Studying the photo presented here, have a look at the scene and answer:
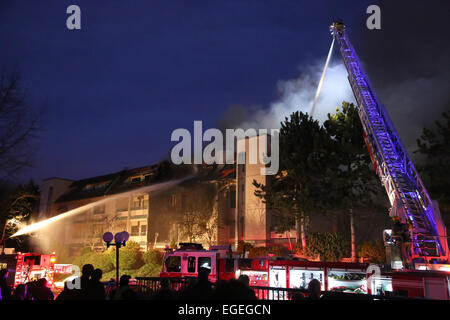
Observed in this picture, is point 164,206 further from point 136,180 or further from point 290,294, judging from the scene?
point 290,294

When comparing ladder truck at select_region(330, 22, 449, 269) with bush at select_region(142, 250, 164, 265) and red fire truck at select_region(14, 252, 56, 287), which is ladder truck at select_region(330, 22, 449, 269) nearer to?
red fire truck at select_region(14, 252, 56, 287)

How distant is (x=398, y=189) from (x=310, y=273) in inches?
194

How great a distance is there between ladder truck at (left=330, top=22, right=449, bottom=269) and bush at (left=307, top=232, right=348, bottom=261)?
8.65 meters

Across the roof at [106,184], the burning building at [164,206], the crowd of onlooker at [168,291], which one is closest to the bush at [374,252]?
the burning building at [164,206]

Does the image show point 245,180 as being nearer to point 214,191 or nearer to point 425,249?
point 214,191

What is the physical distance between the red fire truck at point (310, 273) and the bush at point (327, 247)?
9828 mm

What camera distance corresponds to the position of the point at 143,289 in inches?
456

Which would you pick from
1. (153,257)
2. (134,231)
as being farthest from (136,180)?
(153,257)

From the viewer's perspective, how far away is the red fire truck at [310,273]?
969 centimetres

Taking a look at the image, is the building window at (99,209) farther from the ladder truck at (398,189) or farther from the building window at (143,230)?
the ladder truck at (398,189)

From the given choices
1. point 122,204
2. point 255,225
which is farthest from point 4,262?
point 122,204

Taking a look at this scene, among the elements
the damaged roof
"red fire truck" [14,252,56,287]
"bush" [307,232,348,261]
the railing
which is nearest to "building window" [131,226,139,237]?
the damaged roof

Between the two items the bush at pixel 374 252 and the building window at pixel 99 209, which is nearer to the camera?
the bush at pixel 374 252
